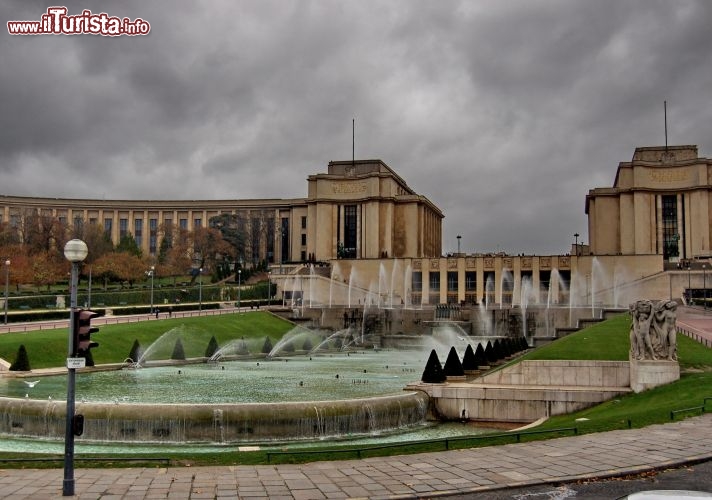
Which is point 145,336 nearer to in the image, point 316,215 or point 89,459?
point 89,459

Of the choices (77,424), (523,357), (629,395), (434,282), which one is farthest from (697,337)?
(434,282)

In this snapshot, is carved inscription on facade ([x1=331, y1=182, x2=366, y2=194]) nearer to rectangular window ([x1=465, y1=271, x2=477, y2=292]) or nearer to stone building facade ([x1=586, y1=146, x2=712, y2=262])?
rectangular window ([x1=465, y1=271, x2=477, y2=292])

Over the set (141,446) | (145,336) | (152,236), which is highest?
(152,236)

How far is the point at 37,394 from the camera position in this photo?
89.8ft

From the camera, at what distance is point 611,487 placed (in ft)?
41.6

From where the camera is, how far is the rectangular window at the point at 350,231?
11925 cm

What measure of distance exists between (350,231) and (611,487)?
10776cm

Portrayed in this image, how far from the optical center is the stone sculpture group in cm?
2508

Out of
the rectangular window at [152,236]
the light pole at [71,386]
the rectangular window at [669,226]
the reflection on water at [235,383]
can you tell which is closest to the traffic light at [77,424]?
the light pole at [71,386]

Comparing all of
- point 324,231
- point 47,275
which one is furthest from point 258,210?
point 47,275

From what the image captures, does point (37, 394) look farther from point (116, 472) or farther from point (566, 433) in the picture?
point (566, 433)

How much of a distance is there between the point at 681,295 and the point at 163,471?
242ft

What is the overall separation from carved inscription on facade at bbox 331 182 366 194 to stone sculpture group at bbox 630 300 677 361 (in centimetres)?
9472

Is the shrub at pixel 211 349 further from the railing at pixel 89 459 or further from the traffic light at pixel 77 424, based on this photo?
the traffic light at pixel 77 424
